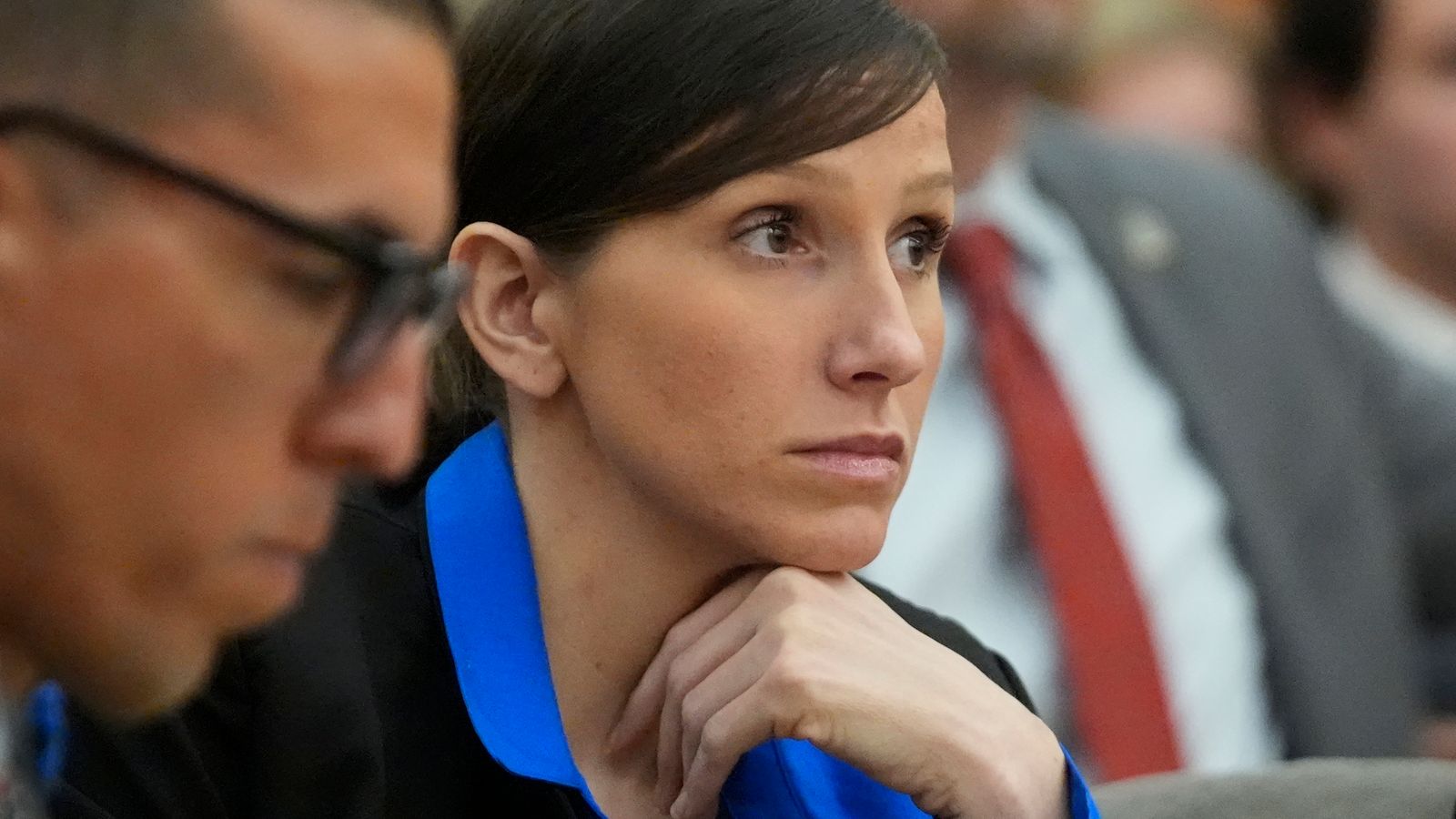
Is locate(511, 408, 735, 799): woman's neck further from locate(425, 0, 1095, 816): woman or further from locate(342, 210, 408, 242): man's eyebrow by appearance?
locate(342, 210, 408, 242): man's eyebrow

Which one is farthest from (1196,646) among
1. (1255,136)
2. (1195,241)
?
(1255,136)

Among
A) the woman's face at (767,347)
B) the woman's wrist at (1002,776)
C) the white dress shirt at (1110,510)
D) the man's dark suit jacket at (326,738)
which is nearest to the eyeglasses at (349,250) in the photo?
the woman's face at (767,347)

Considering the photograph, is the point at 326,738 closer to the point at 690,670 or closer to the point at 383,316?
the point at 690,670

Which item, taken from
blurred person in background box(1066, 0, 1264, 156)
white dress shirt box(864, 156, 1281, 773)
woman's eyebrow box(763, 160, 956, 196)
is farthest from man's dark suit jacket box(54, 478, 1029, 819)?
blurred person in background box(1066, 0, 1264, 156)

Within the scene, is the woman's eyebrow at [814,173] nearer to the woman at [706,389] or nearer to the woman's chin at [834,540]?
the woman at [706,389]

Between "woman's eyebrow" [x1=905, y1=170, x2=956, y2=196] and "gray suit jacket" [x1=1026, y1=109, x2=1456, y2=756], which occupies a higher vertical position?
"woman's eyebrow" [x1=905, y1=170, x2=956, y2=196]

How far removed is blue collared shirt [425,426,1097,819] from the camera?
1.50 m

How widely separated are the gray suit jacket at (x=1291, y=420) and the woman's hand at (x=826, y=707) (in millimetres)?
1203

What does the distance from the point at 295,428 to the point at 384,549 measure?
55 cm

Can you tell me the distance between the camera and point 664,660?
1.56 meters

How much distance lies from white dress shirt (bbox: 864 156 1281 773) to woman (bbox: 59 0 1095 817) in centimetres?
91

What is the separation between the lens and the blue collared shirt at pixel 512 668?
59.1 inches

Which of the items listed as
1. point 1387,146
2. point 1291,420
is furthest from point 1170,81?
point 1291,420

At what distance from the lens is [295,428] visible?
107cm
